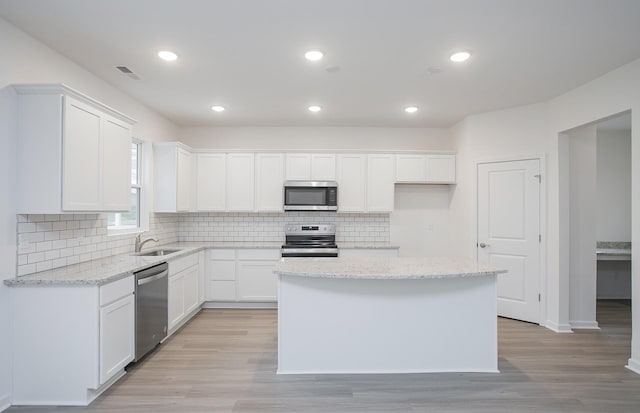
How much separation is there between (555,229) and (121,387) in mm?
4662

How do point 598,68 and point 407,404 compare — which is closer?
point 407,404

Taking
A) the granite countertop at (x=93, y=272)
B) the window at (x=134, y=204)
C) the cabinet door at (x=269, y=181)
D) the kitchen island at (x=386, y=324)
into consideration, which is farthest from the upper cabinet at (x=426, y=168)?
the window at (x=134, y=204)

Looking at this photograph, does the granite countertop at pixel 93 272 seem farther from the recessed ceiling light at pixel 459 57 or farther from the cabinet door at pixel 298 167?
the recessed ceiling light at pixel 459 57

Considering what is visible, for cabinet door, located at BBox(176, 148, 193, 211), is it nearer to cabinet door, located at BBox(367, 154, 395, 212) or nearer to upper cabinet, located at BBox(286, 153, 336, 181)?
upper cabinet, located at BBox(286, 153, 336, 181)

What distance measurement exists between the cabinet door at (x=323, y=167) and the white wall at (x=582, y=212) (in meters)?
2.94

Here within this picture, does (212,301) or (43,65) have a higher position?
(43,65)

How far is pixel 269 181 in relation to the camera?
5043 mm

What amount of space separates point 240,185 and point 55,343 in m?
2.98

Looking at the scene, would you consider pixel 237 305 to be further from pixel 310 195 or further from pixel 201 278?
pixel 310 195

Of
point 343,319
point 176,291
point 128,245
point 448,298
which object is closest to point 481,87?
point 448,298

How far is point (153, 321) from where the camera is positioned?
329cm

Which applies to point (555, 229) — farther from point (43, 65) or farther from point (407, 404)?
point (43, 65)

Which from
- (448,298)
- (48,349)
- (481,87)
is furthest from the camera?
(481,87)

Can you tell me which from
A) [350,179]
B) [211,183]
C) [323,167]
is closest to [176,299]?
[211,183]
